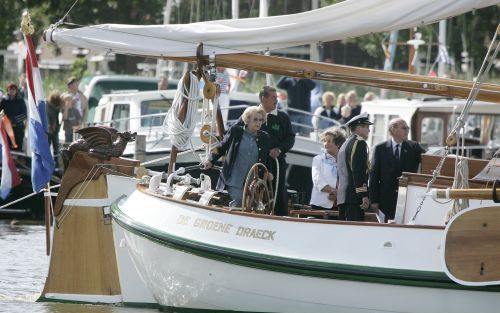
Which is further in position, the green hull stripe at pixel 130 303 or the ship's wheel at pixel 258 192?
the green hull stripe at pixel 130 303

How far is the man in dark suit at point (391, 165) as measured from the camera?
1377 centimetres

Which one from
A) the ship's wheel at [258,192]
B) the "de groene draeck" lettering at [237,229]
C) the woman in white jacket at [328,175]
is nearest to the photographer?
the "de groene draeck" lettering at [237,229]

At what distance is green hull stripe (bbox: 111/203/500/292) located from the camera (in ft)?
36.2

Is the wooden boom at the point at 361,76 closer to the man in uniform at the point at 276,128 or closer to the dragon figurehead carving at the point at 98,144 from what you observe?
the man in uniform at the point at 276,128

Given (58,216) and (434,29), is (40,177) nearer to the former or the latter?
(58,216)

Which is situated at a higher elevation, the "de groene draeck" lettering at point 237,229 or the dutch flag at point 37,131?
the dutch flag at point 37,131

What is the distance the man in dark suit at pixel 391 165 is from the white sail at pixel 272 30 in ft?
5.32

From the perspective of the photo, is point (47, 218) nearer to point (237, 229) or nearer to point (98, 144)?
point (98, 144)

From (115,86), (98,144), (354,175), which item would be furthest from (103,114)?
(354,175)

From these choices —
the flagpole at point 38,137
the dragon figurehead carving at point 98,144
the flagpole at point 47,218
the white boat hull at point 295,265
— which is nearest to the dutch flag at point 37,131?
the flagpole at point 38,137

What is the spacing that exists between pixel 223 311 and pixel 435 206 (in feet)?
6.67

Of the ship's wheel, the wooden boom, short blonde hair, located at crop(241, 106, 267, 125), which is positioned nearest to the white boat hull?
the ship's wheel

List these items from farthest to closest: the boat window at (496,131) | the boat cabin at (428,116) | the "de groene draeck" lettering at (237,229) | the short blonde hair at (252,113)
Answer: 1. the boat window at (496,131)
2. the boat cabin at (428,116)
3. the short blonde hair at (252,113)
4. the "de groene draeck" lettering at (237,229)

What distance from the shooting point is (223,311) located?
12.5 meters
